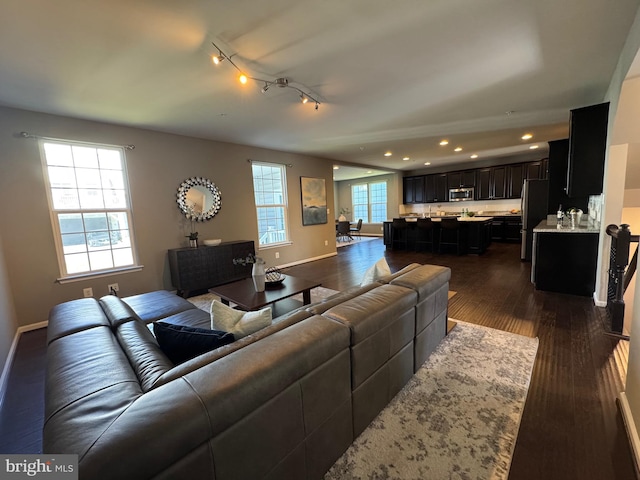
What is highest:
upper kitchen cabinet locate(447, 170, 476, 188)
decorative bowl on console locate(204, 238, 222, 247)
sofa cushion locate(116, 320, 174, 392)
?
upper kitchen cabinet locate(447, 170, 476, 188)

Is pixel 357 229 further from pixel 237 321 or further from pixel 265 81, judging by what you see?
pixel 237 321

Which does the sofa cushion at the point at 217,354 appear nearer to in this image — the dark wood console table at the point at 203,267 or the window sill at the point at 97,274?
the dark wood console table at the point at 203,267

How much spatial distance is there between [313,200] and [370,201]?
5221 millimetres

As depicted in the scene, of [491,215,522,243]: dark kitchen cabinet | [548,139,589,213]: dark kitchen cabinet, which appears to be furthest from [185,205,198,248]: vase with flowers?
[491,215,522,243]: dark kitchen cabinet

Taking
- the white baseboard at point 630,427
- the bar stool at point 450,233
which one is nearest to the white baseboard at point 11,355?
the white baseboard at point 630,427

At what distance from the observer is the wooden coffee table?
2588 mm

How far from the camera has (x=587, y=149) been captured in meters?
3.19

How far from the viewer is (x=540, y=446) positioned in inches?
56.8

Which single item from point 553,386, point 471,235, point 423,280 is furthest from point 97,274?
point 471,235

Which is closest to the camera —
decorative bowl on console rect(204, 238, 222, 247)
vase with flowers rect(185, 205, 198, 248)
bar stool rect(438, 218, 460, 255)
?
vase with flowers rect(185, 205, 198, 248)

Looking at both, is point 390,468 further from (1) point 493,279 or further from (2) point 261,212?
(2) point 261,212

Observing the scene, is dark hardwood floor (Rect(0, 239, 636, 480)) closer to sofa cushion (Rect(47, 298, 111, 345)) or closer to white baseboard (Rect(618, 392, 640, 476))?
white baseboard (Rect(618, 392, 640, 476))

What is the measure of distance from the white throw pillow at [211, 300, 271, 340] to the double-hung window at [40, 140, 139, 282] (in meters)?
3.24

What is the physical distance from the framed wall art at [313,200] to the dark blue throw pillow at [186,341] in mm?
5094
